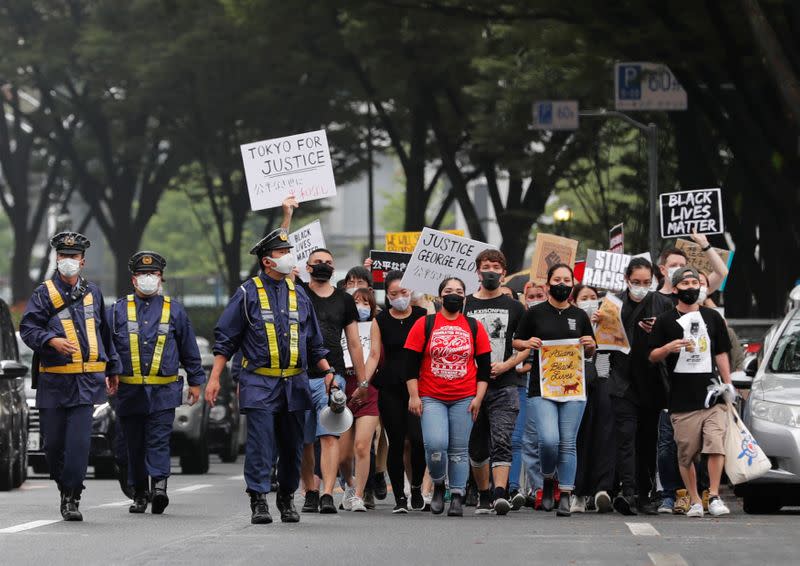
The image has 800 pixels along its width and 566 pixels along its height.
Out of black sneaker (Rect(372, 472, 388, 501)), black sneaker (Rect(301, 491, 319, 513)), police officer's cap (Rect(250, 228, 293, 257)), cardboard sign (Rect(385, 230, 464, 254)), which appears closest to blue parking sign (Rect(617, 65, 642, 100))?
cardboard sign (Rect(385, 230, 464, 254))

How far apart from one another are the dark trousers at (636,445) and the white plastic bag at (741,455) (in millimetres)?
723

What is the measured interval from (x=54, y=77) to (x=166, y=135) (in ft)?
8.11

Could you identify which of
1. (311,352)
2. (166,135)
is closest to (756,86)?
(311,352)

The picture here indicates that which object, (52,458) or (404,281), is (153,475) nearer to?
(52,458)

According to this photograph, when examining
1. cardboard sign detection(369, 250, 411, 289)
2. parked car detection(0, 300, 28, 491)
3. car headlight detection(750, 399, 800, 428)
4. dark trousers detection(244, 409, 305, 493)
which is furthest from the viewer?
cardboard sign detection(369, 250, 411, 289)

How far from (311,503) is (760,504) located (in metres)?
3.23

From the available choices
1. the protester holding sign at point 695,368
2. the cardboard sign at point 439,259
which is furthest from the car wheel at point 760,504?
the cardboard sign at point 439,259

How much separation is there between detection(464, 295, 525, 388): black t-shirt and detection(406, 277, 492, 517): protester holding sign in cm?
48

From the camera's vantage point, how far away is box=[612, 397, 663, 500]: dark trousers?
14.0 m

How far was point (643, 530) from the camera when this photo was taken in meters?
11.9

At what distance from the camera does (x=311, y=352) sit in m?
12.7

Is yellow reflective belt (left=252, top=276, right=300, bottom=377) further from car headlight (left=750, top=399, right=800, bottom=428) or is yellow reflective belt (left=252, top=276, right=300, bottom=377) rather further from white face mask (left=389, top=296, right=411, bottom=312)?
car headlight (left=750, top=399, right=800, bottom=428)

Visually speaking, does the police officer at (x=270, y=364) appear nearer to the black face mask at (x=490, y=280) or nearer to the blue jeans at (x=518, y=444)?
the black face mask at (x=490, y=280)

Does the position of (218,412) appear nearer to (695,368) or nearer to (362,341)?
(362,341)
